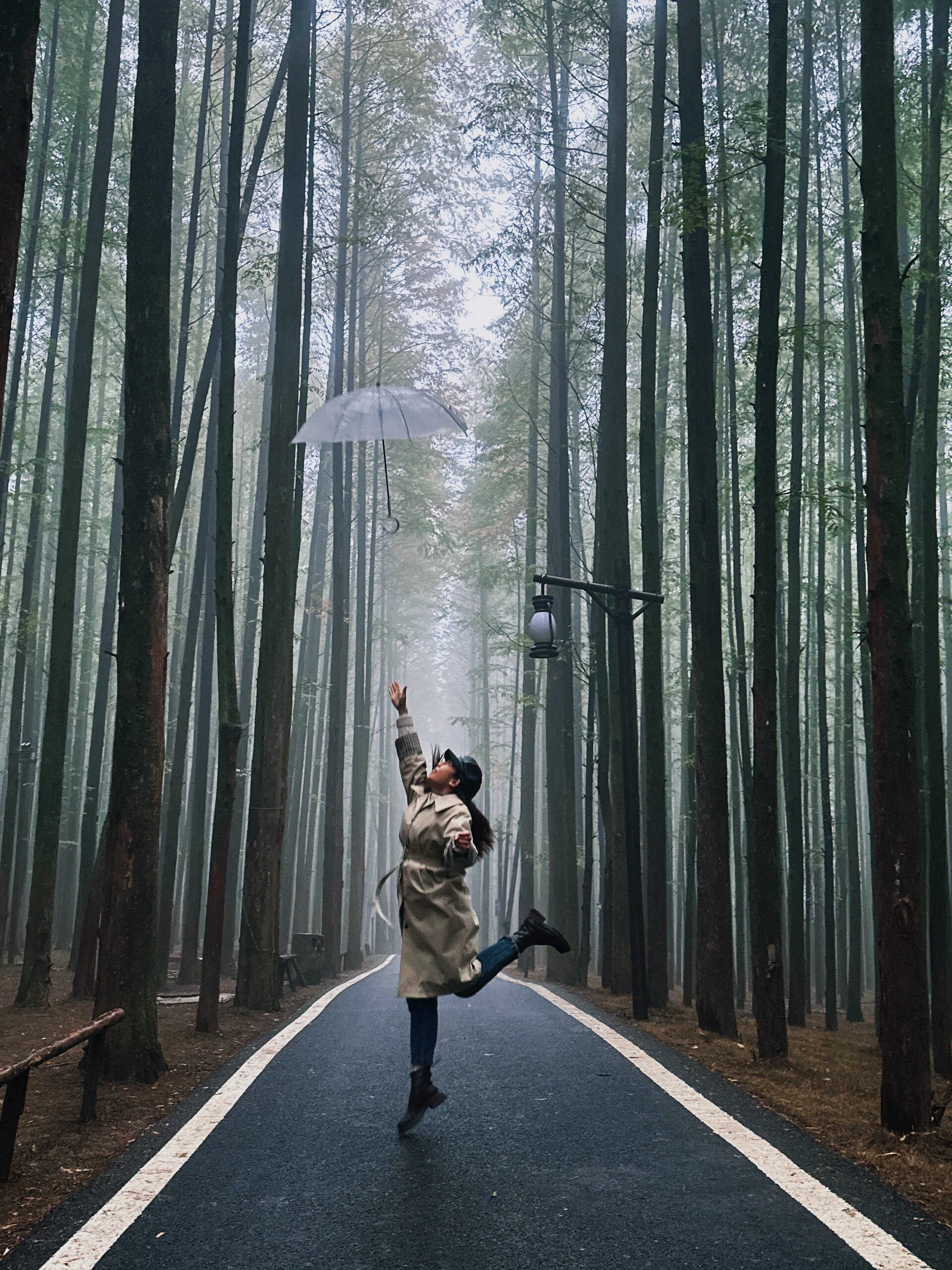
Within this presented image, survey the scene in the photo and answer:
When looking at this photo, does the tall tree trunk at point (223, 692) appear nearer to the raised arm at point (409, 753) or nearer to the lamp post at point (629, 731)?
the lamp post at point (629, 731)

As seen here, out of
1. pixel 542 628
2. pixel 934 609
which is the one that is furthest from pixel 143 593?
pixel 934 609

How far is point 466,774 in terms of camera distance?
5285 mm

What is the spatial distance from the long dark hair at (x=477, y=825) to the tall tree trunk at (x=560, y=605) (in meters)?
10.3

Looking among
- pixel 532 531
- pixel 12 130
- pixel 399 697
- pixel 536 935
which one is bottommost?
pixel 536 935

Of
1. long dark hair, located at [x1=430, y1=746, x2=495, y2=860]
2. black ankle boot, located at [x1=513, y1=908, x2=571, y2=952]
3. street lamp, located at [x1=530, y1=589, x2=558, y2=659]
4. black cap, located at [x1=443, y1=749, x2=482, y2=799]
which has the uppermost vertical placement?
street lamp, located at [x1=530, y1=589, x2=558, y2=659]

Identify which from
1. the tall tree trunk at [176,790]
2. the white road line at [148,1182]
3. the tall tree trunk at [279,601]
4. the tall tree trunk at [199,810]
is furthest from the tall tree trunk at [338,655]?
the white road line at [148,1182]

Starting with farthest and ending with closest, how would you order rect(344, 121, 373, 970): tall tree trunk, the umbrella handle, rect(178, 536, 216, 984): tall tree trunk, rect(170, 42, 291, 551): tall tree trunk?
rect(344, 121, 373, 970): tall tree trunk, rect(178, 536, 216, 984): tall tree trunk, rect(170, 42, 291, 551): tall tree trunk, the umbrella handle

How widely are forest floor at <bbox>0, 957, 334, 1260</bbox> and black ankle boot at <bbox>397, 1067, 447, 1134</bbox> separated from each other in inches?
48.0

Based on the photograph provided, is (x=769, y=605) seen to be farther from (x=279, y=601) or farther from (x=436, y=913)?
(x=279, y=601)

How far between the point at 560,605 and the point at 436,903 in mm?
14499

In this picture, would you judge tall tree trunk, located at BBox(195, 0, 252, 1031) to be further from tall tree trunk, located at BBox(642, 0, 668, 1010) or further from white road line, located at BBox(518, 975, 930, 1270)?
tall tree trunk, located at BBox(642, 0, 668, 1010)

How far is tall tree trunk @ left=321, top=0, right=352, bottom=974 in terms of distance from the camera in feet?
61.4

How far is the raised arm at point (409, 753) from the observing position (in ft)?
17.4

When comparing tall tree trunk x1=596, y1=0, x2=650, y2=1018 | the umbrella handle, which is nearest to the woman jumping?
the umbrella handle
